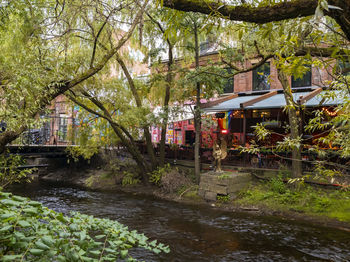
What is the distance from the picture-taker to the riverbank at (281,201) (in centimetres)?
1059

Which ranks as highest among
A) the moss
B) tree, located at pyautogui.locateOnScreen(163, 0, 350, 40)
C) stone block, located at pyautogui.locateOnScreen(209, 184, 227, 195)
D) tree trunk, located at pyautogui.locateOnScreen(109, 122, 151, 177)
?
tree, located at pyautogui.locateOnScreen(163, 0, 350, 40)

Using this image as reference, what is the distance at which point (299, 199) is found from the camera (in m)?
11.7

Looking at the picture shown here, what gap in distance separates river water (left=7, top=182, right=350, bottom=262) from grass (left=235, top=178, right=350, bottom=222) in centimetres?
111

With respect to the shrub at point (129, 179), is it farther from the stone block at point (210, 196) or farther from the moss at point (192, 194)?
the stone block at point (210, 196)

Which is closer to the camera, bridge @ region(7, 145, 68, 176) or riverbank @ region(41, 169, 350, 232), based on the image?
riverbank @ region(41, 169, 350, 232)

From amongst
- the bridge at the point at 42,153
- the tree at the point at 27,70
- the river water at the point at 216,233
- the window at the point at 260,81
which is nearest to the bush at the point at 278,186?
the river water at the point at 216,233

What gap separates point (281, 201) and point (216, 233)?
3962 millimetres

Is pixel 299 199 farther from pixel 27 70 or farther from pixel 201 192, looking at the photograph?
pixel 27 70

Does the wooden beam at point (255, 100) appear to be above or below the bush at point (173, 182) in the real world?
above

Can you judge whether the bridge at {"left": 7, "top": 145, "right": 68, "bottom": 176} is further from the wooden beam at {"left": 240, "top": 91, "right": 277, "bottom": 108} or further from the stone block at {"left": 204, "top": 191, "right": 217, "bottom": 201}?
the wooden beam at {"left": 240, "top": 91, "right": 277, "bottom": 108}

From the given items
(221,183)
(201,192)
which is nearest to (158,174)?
(201,192)

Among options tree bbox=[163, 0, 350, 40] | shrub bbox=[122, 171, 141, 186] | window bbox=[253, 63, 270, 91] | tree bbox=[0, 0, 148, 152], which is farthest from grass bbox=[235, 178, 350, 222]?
tree bbox=[163, 0, 350, 40]

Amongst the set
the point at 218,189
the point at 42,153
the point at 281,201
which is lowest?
the point at 281,201

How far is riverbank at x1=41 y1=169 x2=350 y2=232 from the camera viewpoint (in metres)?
10.6
